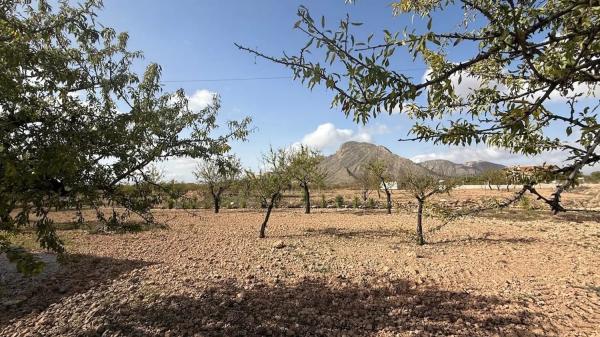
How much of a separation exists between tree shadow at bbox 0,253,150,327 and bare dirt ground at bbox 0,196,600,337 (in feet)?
0.12

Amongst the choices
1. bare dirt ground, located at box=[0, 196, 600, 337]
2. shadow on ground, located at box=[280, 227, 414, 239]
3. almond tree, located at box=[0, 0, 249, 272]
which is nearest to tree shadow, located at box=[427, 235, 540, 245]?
bare dirt ground, located at box=[0, 196, 600, 337]

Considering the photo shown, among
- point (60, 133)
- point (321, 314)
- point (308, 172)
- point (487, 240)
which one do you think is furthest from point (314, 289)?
point (308, 172)

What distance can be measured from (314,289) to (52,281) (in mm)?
5867

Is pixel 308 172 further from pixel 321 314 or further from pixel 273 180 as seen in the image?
pixel 321 314

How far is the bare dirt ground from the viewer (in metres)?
6.07

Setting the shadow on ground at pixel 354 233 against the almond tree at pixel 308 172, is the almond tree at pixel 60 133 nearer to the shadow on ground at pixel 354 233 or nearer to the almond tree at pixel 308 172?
the shadow on ground at pixel 354 233

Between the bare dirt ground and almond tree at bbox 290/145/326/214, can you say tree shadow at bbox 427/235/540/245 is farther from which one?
almond tree at bbox 290/145/326/214

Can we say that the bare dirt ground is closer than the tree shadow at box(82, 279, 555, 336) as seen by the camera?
No

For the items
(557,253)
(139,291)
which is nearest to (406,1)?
(139,291)

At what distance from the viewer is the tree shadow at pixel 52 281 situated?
274 inches

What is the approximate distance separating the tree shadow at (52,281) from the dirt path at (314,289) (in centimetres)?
4

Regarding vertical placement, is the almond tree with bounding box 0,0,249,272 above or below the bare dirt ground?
above

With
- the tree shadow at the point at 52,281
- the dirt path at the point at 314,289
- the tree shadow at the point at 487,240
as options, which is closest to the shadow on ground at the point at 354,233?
the dirt path at the point at 314,289

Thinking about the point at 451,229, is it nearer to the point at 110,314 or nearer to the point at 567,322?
the point at 567,322
